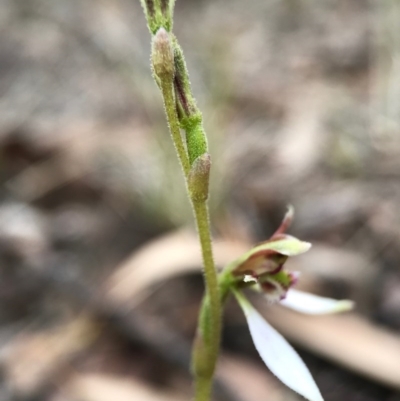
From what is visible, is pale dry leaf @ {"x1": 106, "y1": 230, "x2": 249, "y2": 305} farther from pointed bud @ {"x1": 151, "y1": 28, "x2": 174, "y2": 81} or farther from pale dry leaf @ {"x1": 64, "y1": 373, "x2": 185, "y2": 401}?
pointed bud @ {"x1": 151, "y1": 28, "x2": 174, "y2": 81}

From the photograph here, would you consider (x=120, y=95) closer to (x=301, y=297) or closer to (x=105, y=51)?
(x=105, y=51)

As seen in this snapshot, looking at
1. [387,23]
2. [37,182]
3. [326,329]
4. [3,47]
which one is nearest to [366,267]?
[326,329]

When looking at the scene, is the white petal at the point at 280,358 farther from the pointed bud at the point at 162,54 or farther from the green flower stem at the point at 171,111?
the pointed bud at the point at 162,54

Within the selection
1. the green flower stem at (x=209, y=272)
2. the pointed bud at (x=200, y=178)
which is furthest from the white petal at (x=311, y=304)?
the pointed bud at (x=200, y=178)

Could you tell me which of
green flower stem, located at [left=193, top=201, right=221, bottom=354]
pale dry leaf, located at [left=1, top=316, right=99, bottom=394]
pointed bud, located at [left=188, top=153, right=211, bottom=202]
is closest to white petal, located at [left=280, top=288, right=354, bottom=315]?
green flower stem, located at [left=193, top=201, right=221, bottom=354]

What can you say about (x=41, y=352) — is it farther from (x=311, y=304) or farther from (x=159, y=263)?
(x=311, y=304)

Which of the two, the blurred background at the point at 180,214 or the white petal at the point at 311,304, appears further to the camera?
the blurred background at the point at 180,214

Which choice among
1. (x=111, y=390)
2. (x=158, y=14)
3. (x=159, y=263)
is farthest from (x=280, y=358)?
(x=159, y=263)

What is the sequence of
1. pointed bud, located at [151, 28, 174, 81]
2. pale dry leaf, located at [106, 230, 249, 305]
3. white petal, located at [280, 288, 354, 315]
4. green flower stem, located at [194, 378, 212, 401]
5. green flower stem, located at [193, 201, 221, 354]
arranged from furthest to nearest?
pale dry leaf, located at [106, 230, 249, 305], white petal, located at [280, 288, 354, 315], green flower stem, located at [194, 378, 212, 401], green flower stem, located at [193, 201, 221, 354], pointed bud, located at [151, 28, 174, 81]
